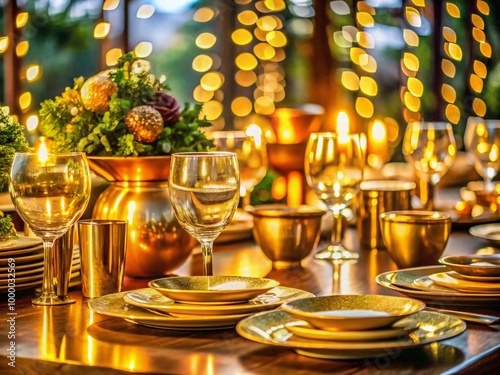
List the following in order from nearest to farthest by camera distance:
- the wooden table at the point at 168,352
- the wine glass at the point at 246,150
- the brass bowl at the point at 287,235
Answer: the wooden table at the point at 168,352 < the brass bowl at the point at 287,235 < the wine glass at the point at 246,150

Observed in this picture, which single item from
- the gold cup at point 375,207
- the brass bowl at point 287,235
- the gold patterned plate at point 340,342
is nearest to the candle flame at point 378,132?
the gold cup at point 375,207

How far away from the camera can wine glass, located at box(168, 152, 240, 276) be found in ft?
3.94

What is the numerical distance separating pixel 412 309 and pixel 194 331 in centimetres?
26

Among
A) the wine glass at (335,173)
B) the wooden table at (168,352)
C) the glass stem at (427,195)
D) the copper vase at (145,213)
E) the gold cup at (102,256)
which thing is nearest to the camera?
the wooden table at (168,352)

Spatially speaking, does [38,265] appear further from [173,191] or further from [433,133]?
[433,133]

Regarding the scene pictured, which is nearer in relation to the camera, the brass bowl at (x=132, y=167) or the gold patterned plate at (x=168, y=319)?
the gold patterned plate at (x=168, y=319)

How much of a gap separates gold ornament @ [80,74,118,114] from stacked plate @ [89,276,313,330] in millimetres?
475

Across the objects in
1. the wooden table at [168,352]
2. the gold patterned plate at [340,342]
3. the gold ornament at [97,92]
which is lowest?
the wooden table at [168,352]

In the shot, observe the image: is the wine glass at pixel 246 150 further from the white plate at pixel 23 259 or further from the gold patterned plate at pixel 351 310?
the gold patterned plate at pixel 351 310

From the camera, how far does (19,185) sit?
1.23 meters

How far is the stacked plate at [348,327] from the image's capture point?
93 centimetres

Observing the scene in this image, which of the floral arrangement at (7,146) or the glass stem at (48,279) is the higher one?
the floral arrangement at (7,146)

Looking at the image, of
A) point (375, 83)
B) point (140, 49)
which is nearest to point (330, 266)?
point (140, 49)

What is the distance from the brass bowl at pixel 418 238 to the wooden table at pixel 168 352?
0.37 m
